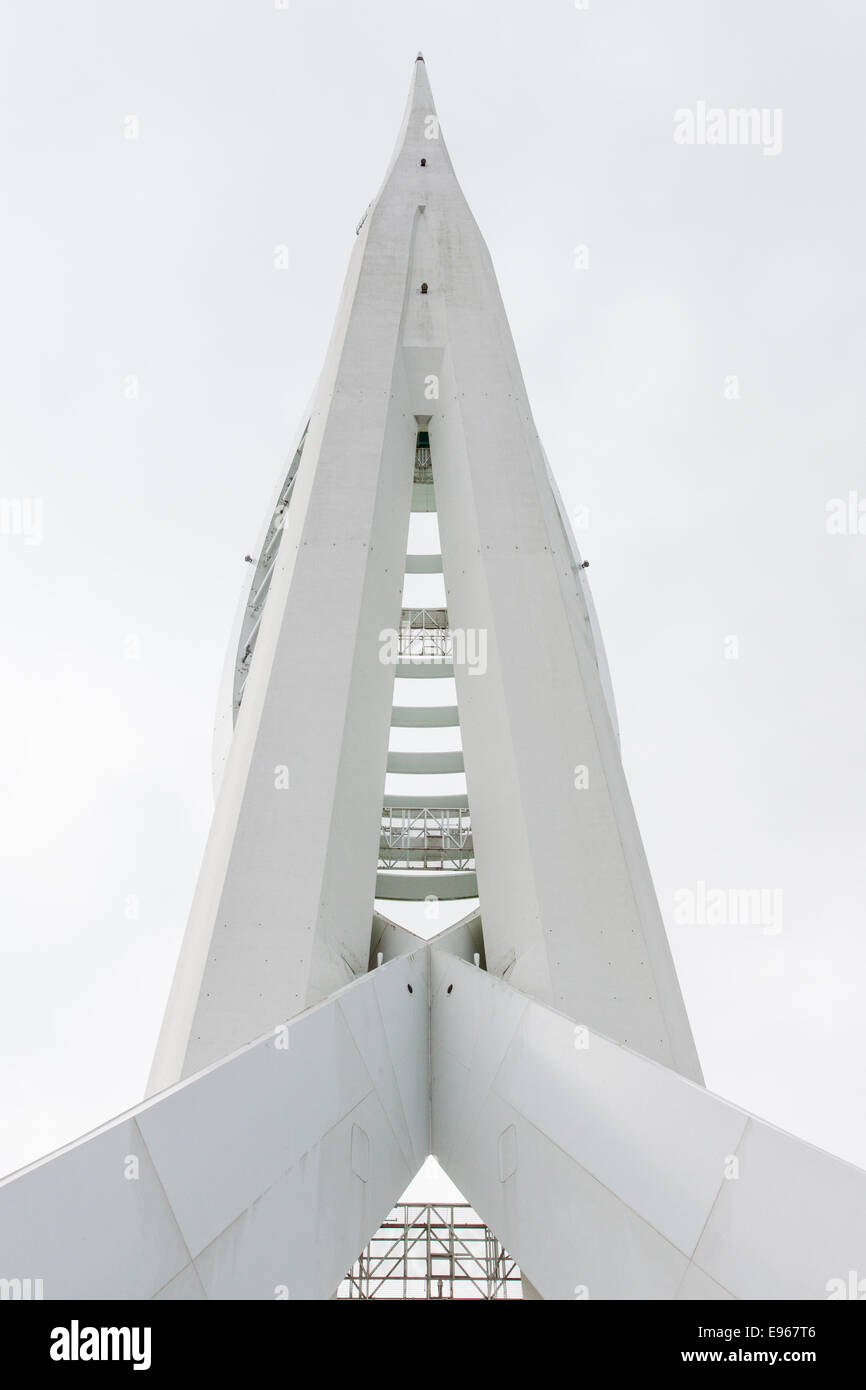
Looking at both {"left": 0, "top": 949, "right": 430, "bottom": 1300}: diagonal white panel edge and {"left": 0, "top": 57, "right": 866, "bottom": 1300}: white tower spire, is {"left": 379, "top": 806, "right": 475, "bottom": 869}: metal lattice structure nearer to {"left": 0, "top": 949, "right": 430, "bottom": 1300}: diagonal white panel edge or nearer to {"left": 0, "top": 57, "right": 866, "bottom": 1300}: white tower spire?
{"left": 0, "top": 57, "right": 866, "bottom": 1300}: white tower spire

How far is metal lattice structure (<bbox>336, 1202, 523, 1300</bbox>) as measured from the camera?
1452 cm

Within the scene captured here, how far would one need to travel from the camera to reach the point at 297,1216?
333 cm

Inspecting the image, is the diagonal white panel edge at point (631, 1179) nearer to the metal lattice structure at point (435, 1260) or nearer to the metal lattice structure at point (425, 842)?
the metal lattice structure at point (425, 842)

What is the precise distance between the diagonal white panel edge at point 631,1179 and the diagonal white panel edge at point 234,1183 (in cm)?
68

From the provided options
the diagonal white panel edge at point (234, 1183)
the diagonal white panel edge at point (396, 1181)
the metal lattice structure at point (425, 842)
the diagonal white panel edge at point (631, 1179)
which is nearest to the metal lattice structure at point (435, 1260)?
the metal lattice structure at point (425, 842)

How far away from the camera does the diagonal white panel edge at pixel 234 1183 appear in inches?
78.8

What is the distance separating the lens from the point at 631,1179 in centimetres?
303

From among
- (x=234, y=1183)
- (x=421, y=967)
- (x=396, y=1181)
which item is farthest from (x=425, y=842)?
(x=234, y=1183)

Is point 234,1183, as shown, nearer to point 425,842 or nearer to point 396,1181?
point 396,1181

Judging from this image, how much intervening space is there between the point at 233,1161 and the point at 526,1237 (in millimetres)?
1946

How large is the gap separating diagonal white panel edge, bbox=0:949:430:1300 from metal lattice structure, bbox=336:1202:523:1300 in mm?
11325

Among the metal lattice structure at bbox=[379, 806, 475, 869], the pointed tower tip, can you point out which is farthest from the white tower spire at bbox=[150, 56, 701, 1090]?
the metal lattice structure at bbox=[379, 806, 475, 869]

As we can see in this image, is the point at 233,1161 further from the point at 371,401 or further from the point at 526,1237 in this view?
the point at 371,401
